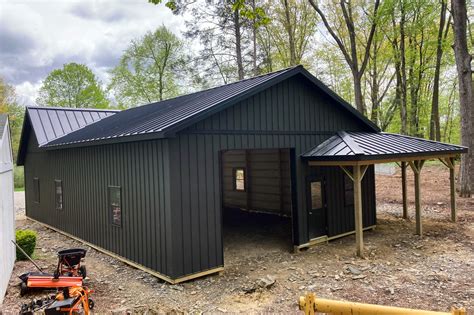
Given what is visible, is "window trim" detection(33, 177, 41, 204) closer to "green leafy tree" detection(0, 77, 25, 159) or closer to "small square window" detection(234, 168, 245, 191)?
"small square window" detection(234, 168, 245, 191)

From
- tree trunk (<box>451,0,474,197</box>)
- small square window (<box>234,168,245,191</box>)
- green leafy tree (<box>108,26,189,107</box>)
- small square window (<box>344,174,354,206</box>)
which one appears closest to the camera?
small square window (<box>344,174,354,206</box>)

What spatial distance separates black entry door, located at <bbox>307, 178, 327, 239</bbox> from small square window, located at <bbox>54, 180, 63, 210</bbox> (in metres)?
8.28

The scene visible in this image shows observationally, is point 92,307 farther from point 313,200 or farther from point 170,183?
point 313,200

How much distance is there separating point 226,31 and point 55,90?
1767cm

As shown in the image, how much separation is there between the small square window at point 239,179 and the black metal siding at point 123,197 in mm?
6703

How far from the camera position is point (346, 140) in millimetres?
9188

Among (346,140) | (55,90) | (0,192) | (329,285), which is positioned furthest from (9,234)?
Answer: (55,90)

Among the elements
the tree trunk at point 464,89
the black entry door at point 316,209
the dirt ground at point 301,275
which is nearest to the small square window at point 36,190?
the dirt ground at point 301,275

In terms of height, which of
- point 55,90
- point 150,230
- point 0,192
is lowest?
point 150,230

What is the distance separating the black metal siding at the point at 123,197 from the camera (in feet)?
22.4

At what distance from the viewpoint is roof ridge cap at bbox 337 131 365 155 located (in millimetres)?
8110

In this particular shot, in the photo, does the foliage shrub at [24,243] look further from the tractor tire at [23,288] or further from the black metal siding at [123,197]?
the tractor tire at [23,288]

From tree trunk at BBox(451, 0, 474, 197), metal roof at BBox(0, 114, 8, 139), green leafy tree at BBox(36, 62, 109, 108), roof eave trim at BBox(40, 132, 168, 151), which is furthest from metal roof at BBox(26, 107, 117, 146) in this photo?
green leafy tree at BBox(36, 62, 109, 108)

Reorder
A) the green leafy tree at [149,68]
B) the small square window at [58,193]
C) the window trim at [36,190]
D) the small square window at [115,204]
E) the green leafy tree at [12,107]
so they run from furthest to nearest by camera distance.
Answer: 1. the green leafy tree at [12,107]
2. the green leafy tree at [149,68]
3. the window trim at [36,190]
4. the small square window at [58,193]
5. the small square window at [115,204]
